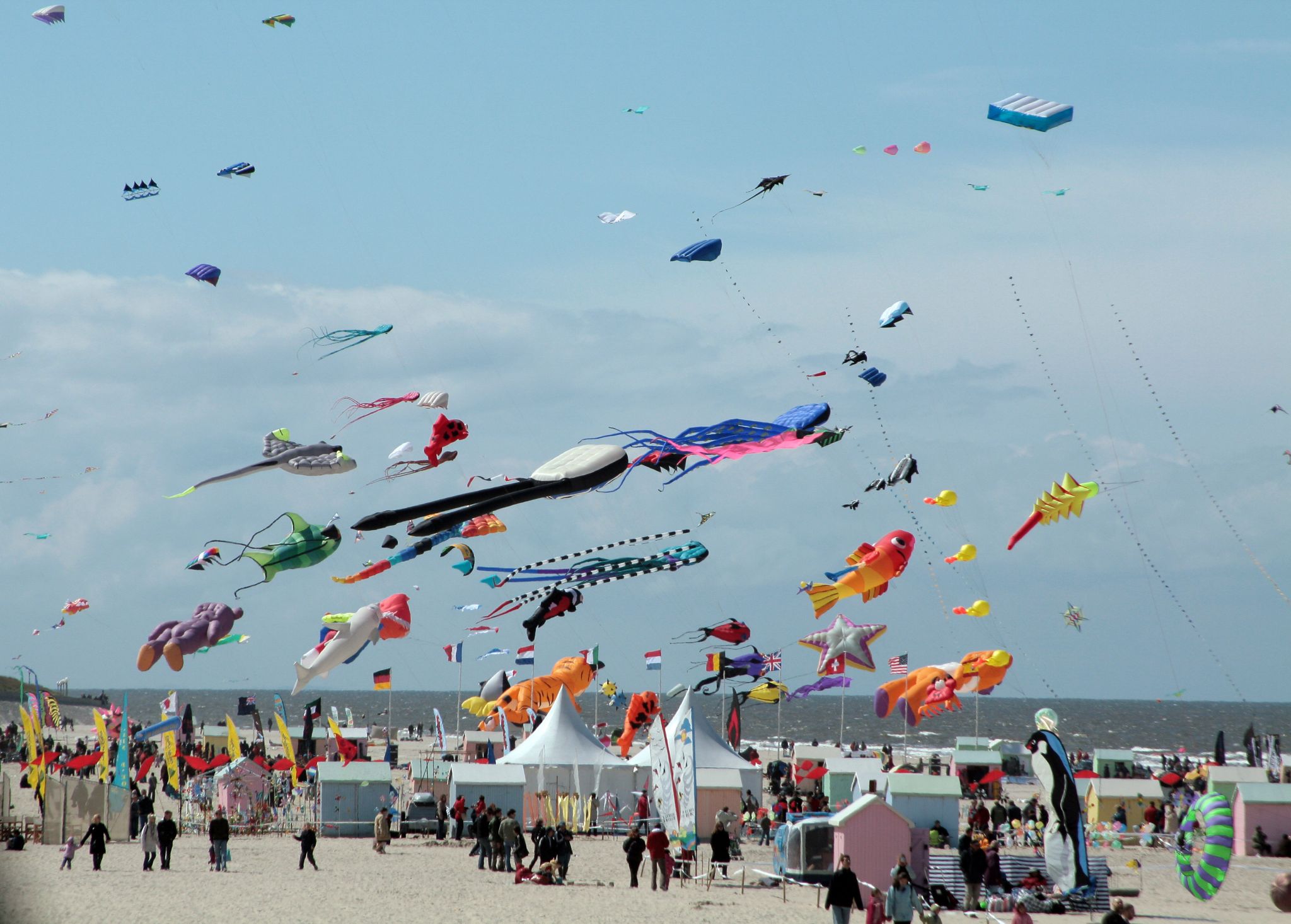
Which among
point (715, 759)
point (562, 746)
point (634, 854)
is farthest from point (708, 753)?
point (634, 854)

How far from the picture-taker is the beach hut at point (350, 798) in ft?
74.2

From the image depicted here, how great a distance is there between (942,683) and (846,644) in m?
2.59

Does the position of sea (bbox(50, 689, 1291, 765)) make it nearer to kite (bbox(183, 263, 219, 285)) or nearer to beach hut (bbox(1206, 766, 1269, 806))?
beach hut (bbox(1206, 766, 1269, 806))

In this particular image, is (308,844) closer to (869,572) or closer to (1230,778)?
(869,572)

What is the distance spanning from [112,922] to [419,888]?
399 cm

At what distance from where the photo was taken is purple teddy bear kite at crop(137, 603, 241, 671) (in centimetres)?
2222

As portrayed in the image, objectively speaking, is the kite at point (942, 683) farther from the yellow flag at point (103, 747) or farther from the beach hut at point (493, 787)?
the yellow flag at point (103, 747)

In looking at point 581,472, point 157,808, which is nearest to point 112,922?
point 581,472

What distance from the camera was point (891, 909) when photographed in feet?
41.2

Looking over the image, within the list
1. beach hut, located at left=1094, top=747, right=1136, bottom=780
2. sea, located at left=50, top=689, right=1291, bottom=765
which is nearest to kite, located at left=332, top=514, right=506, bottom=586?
beach hut, located at left=1094, top=747, right=1136, bottom=780

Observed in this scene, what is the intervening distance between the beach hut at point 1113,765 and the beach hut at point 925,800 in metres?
15.1

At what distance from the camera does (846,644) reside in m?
31.5

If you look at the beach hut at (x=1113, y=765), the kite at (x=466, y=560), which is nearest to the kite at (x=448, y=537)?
the kite at (x=466, y=560)

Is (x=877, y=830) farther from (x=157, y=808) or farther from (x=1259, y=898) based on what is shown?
(x=157, y=808)
